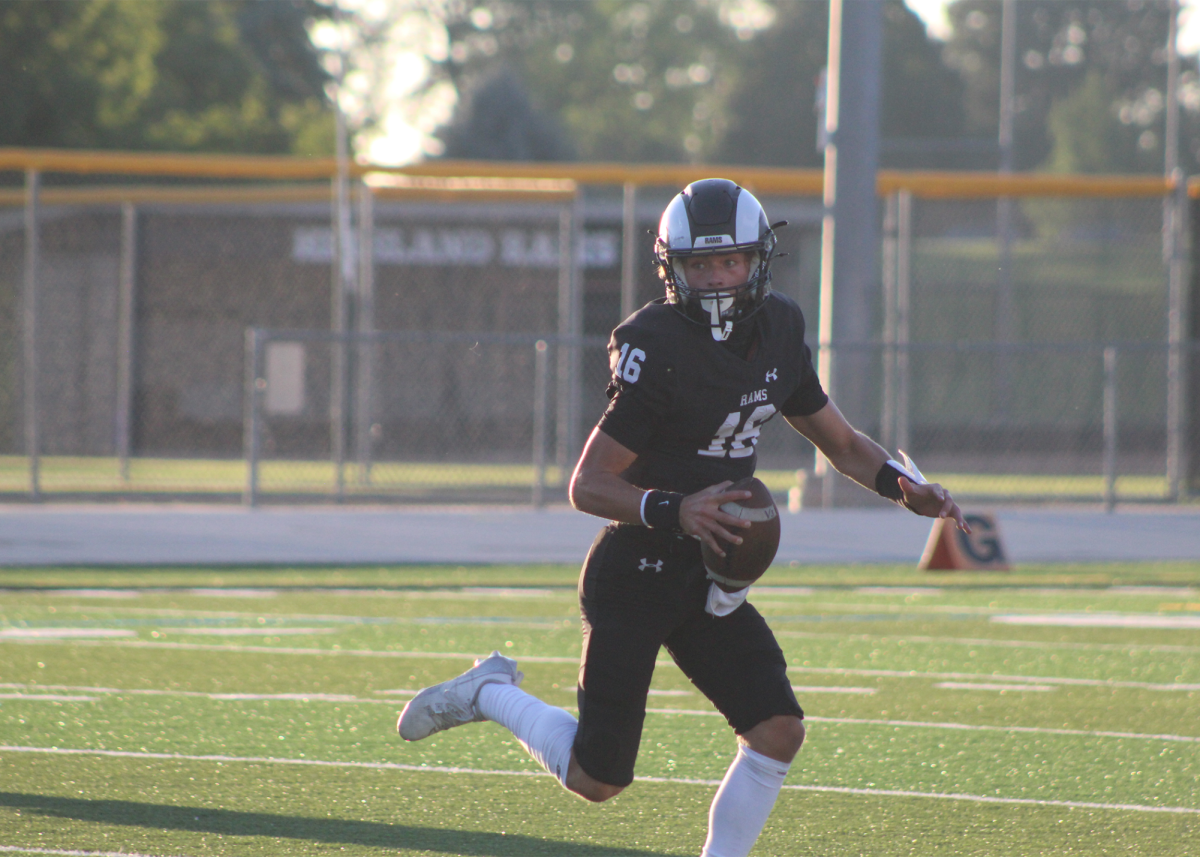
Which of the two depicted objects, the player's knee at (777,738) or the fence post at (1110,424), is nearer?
the player's knee at (777,738)

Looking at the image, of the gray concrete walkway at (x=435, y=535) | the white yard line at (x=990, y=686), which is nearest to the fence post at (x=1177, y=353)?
the gray concrete walkway at (x=435, y=535)

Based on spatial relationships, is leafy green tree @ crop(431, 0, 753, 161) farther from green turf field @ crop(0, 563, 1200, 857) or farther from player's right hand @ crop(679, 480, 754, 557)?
player's right hand @ crop(679, 480, 754, 557)

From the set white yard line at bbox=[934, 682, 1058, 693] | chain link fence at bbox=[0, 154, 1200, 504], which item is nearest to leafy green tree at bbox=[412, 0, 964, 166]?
chain link fence at bbox=[0, 154, 1200, 504]

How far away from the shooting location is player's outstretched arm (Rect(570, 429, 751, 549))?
3520 mm

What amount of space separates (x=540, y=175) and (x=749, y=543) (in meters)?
10.8

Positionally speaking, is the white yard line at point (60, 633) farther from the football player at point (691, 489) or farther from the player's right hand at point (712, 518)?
the player's right hand at point (712, 518)

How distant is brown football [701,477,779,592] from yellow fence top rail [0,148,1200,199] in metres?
9.73

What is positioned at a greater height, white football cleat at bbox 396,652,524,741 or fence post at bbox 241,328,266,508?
fence post at bbox 241,328,266,508

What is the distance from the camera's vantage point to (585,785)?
13.1 feet

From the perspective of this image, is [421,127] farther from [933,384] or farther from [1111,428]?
[1111,428]

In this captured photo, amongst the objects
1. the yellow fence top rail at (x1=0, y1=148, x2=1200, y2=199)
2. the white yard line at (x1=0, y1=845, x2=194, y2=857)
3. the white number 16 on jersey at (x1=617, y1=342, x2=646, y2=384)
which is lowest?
the white yard line at (x1=0, y1=845, x2=194, y2=857)

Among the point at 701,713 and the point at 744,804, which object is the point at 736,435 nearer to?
the point at 744,804

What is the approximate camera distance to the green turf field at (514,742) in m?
4.66

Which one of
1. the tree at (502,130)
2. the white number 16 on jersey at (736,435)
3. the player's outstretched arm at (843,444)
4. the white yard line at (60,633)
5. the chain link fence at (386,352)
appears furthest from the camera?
the tree at (502,130)
